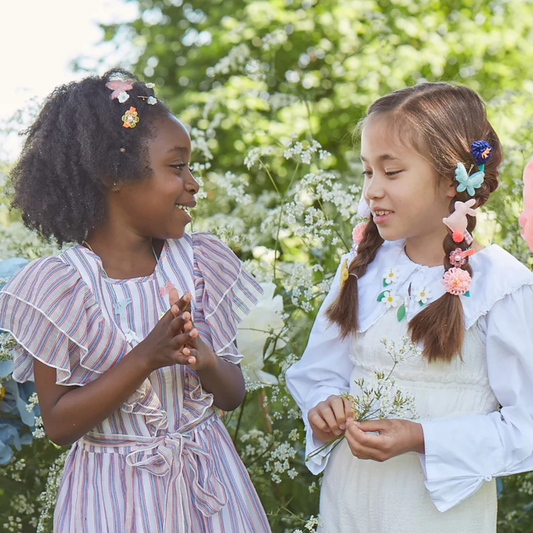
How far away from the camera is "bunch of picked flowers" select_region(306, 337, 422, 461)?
1518 mm

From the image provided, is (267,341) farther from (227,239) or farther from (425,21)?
(425,21)

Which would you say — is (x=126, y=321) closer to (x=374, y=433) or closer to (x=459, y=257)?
(x=374, y=433)

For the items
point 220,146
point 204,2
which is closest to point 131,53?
point 204,2

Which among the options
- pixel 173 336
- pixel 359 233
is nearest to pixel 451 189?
pixel 359 233

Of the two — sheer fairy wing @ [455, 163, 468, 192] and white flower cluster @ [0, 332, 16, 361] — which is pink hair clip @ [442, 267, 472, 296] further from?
white flower cluster @ [0, 332, 16, 361]

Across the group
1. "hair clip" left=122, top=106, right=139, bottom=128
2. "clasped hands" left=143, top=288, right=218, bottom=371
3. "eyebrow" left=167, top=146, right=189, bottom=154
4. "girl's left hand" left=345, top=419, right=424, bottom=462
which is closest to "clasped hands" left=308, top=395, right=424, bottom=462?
"girl's left hand" left=345, top=419, right=424, bottom=462

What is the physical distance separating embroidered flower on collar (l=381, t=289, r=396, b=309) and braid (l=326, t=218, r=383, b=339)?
0.09 meters

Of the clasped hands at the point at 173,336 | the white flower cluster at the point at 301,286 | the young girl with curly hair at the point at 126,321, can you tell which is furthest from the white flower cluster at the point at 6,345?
the white flower cluster at the point at 301,286

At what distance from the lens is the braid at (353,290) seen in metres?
1.78

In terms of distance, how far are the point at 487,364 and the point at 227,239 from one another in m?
1.09

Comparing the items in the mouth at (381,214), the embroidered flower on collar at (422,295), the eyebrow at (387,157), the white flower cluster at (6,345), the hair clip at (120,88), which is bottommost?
the white flower cluster at (6,345)

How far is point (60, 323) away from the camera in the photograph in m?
1.63

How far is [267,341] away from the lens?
7.58 ft

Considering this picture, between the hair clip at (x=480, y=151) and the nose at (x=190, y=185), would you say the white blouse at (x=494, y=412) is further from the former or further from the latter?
the nose at (x=190, y=185)
